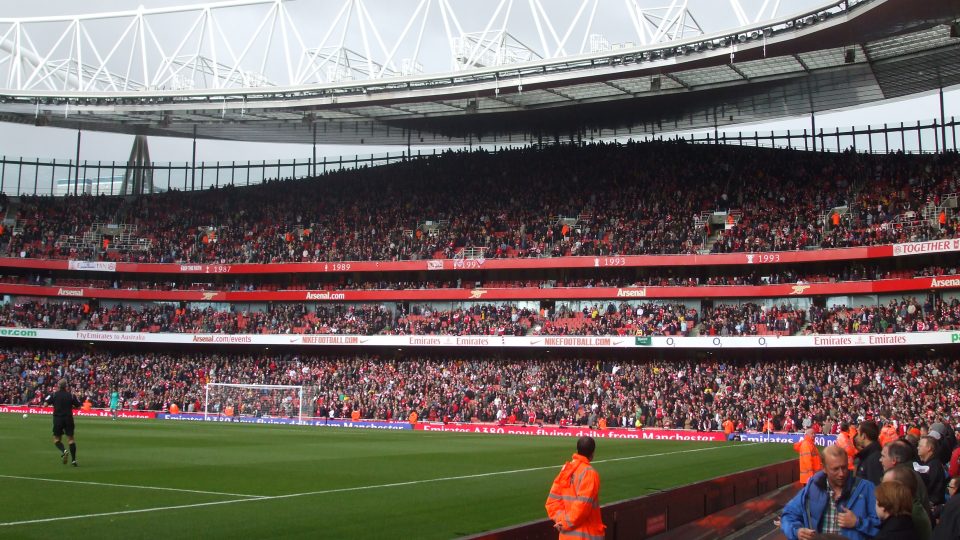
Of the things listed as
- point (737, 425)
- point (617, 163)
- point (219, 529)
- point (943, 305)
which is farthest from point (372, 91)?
point (219, 529)

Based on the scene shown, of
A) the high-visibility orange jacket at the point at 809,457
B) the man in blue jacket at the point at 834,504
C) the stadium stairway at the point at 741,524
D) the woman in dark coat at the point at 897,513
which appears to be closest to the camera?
the woman in dark coat at the point at 897,513

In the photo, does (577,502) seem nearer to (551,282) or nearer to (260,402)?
(260,402)

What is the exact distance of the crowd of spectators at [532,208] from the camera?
4716 cm

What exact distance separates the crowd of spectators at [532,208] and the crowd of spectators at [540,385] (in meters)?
6.75

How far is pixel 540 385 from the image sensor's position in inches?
1793

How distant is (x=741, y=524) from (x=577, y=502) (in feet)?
25.9

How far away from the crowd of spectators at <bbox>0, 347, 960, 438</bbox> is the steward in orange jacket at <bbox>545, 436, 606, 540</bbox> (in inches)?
1046

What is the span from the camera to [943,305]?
40062mm

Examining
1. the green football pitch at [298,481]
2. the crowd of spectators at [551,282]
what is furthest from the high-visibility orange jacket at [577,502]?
the crowd of spectators at [551,282]

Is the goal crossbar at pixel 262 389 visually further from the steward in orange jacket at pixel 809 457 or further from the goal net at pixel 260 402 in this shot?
the steward in orange jacket at pixel 809 457

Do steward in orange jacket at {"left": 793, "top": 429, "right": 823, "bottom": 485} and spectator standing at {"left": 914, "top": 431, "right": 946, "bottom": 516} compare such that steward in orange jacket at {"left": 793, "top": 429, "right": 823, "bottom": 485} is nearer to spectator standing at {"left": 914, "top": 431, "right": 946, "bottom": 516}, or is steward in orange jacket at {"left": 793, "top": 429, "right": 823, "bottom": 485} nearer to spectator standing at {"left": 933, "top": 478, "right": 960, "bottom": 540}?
spectator standing at {"left": 914, "top": 431, "right": 946, "bottom": 516}

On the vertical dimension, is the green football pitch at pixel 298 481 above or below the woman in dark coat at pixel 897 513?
below

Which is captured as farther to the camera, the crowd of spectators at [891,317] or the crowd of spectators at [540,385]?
the crowd of spectators at [891,317]

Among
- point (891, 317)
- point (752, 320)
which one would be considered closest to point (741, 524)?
point (891, 317)
